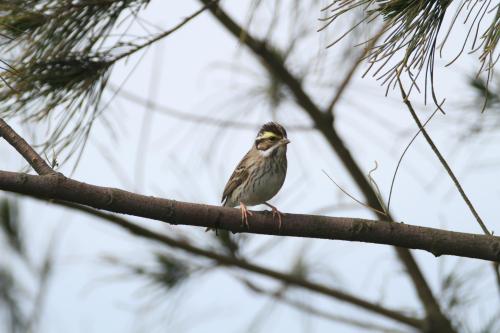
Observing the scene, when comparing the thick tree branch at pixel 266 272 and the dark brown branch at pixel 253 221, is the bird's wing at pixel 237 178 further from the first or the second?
the dark brown branch at pixel 253 221

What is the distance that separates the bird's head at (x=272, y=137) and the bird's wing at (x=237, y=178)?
165 millimetres

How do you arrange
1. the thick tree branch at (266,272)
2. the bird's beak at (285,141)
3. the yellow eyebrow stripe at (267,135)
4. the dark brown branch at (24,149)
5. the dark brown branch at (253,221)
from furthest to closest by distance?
the yellow eyebrow stripe at (267,135)
the bird's beak at (285,141)
the thick tree branch at (266,272)
the dark brown branch at (24,149)
the dark brown branch at (253,221)

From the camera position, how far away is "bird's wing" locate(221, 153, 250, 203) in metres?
5.07

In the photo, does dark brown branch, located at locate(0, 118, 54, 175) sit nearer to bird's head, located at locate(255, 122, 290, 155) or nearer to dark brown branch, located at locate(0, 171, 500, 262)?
dark brown branch, located at locate(0, 171, 500, 262)

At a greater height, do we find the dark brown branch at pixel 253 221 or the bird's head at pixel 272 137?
the bird's head at pixel 272 137

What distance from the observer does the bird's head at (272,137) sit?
4926mm

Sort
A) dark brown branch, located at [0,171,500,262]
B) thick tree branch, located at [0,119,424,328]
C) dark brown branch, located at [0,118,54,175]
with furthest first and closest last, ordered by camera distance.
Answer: thick tree branch, located at [0,119,424,328]
dark brown branch, located at [0,118,54,175]
dark brown branch, located at [0,171,500,262]

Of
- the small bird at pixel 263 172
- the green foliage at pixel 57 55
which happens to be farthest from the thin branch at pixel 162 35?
the small bird at pixel 263 172

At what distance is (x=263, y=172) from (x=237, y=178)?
0.23 metres

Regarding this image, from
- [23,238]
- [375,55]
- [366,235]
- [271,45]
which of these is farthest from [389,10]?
[23,238]

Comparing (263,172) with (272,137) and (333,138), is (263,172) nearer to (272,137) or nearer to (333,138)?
(272,137)

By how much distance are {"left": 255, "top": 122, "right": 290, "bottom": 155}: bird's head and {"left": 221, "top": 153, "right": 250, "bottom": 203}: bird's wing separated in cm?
16

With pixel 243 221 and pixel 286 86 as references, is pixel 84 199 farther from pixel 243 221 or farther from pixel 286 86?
pixel 286 86

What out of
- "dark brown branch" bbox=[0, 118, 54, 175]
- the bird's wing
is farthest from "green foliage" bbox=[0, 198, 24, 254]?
"dark brown branch" bbox=[0, 118, 54, 175]
